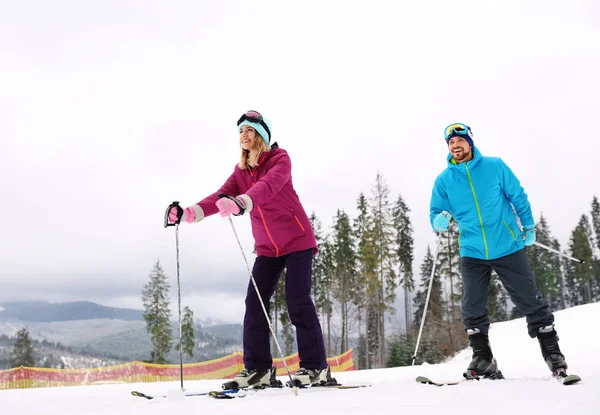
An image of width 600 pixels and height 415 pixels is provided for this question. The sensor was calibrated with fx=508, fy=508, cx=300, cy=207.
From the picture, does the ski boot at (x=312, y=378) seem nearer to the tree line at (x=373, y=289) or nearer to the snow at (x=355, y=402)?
the snow at (x=355, y=402)

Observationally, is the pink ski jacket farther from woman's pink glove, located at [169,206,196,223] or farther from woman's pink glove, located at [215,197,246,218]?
woman's pink glove, located at [215,197,246,218]

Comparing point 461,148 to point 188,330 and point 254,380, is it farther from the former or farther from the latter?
point 188,330

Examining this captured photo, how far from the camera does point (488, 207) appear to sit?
4.36m

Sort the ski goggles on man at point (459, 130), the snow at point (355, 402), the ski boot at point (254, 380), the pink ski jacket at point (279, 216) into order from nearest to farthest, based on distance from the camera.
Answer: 1. the snow at point (355, 402)
2. the ski boot at point (254, 380)
3. the pink ski jacket at point (279, 216)
4. the ski goggles on man at point (459, 130)

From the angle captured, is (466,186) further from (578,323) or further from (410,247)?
(410,247)

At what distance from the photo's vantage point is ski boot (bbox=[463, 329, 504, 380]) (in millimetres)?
4309

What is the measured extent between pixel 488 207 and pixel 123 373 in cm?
1578

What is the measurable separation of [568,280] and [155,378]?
251ft

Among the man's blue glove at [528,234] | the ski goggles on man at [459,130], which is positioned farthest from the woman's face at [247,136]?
the man's blue glove at [528,234]

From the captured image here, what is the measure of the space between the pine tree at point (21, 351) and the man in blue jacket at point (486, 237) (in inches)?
2075

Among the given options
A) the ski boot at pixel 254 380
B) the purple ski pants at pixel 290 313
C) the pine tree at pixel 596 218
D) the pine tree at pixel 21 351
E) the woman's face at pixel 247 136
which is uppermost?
the pine tree at pixel 596 218

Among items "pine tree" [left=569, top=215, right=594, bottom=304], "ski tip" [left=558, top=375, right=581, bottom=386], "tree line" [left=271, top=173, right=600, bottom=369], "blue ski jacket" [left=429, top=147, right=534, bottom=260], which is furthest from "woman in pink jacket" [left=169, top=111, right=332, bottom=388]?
"pine tree" [left=569, top=215, right=594, bottom=304]

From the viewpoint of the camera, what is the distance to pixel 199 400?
3033 mm

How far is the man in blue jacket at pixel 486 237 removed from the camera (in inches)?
167
